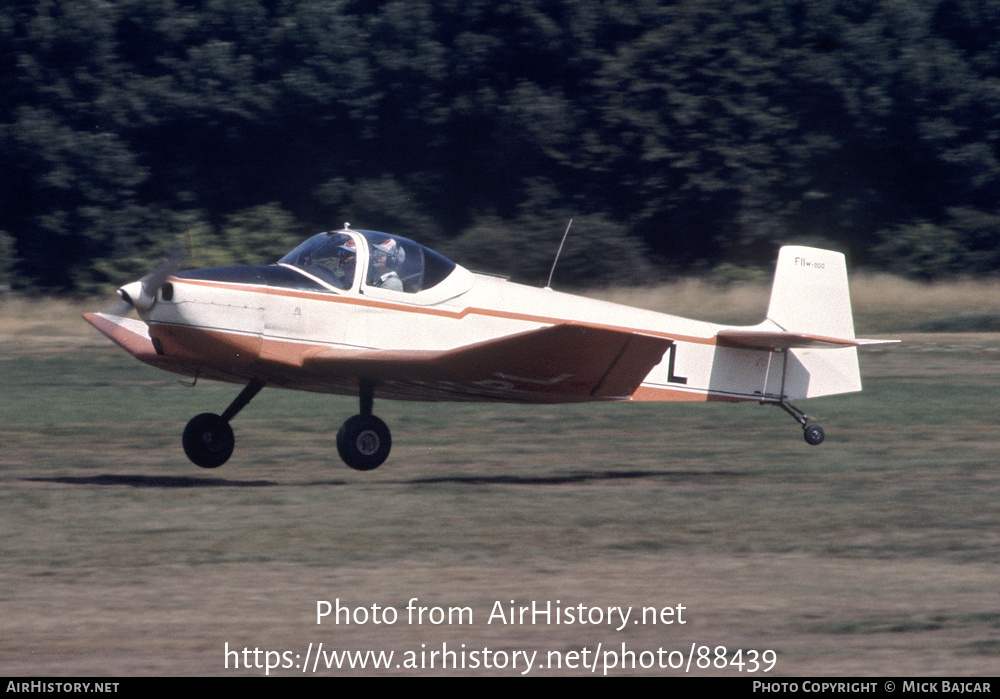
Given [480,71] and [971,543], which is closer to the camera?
[971,543]

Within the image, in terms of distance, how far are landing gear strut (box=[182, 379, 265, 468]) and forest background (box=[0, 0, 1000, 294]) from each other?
2119 centimetres

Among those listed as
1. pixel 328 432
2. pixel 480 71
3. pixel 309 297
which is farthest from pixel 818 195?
pixel 309 297

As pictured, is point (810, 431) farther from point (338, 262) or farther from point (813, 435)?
point (338, 262)

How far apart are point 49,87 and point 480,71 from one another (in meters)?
11.1

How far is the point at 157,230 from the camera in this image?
32.6 meters

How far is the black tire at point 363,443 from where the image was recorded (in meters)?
10.5

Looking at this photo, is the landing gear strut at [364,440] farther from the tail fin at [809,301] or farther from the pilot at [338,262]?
the tail fin at [809,301]

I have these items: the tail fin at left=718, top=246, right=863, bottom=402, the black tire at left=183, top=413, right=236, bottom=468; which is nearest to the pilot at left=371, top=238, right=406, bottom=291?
the black tire at left=183, top=413, right=236, bottom=468

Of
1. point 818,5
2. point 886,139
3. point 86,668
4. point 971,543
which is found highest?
point 86,668

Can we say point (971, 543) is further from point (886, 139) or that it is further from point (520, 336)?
point (886, 139)

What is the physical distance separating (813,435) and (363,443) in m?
4.43

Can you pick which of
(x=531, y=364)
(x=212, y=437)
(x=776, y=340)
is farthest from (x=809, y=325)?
(x=212, y=437)

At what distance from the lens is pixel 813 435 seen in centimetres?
1215

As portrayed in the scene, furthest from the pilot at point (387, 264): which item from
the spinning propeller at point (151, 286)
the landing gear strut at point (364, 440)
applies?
the spinning propeller at point (151, 286)
